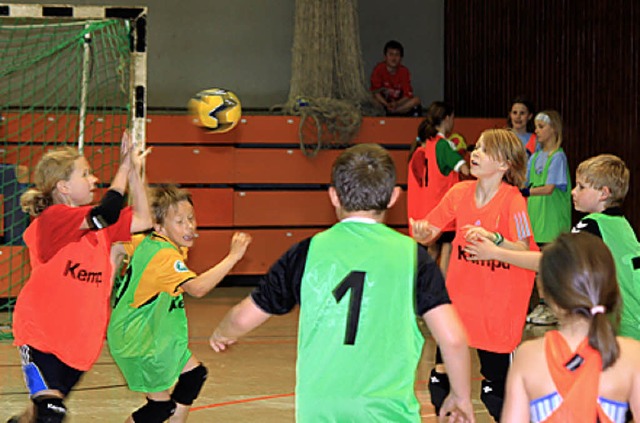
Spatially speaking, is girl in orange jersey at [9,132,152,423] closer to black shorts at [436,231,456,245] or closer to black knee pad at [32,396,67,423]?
black knee pad at [32,396,67,423]

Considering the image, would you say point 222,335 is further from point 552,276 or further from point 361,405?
point 552,276

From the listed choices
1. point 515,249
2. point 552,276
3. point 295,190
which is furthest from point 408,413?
point 295,190

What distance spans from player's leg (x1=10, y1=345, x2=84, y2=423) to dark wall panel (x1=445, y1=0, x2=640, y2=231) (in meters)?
6.40

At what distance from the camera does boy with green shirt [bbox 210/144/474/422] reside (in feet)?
9.44

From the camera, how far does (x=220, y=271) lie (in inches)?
159

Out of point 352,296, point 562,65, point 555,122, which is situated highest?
point 562,65

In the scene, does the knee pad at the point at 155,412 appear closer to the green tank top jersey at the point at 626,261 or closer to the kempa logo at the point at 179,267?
the kempa logo at the point at 179,267

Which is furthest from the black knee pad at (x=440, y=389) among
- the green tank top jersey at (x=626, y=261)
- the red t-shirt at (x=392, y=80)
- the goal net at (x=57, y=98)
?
the red t-shirt at (x=392, y=80)

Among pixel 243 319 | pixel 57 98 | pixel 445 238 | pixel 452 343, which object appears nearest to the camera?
pixel 452 343

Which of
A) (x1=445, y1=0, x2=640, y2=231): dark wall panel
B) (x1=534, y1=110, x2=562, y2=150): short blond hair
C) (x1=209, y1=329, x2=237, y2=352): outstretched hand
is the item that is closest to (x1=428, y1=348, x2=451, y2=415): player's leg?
(x1=209, y1=329, x2=237, y2=352): outstretched hand

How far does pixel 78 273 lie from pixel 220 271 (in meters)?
0.62

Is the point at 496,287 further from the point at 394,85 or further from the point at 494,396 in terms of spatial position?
the point at 394,85

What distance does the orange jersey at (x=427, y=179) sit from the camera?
8.95 m

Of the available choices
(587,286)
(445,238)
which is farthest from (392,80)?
(587,286)
